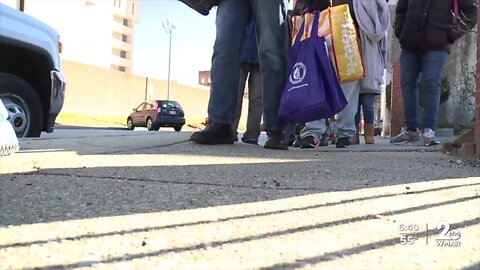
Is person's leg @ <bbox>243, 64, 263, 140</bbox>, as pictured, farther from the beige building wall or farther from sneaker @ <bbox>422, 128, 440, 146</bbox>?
the beige building wall

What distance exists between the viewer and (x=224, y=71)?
→ 386cm

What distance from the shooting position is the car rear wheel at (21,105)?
4.82 metres

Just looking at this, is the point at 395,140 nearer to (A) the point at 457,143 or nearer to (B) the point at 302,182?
(A) the point at 457,143

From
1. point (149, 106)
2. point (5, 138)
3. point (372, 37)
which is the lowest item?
point (5, 138)

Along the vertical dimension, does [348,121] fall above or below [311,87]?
below

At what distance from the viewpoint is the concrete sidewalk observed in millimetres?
1353

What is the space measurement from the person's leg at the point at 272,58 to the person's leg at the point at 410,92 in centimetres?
207

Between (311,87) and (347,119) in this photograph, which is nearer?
(311,87)

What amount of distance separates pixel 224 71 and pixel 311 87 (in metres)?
0.65

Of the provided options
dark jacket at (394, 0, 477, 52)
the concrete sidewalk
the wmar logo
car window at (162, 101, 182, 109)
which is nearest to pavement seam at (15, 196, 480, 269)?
the concrete sidewalk

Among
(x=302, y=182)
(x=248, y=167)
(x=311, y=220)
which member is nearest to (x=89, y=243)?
(x=311, y=220)

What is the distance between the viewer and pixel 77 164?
2.83 meters

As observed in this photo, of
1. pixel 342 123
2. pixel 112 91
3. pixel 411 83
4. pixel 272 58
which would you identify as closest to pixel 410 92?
pixel 411 83
